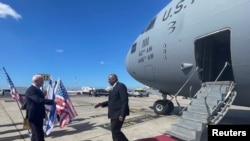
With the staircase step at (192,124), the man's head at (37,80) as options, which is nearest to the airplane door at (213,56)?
the staircase step at (192,124)

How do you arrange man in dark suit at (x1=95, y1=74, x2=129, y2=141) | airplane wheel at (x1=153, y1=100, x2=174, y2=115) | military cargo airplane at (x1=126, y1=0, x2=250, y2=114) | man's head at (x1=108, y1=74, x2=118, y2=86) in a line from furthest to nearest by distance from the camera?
airplane wheel at (x1=153, y1=100, x2=174, y2=115)
military cargo airplane at (x1=126, y1=0, x2=250, y2=114)
man's head at (x1=108, y1=74, x2=118, y2=86)
man in dark suit at (x1=95, y1=74, x2=129, y2=141)

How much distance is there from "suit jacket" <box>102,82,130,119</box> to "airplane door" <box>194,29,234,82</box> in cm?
363

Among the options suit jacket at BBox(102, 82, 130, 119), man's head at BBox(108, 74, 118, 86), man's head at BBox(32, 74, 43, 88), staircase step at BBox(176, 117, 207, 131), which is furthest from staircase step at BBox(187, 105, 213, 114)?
man's head at BBox(32, 74, 43, 88)

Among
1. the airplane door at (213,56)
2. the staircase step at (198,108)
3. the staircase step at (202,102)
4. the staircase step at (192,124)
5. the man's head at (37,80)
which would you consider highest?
the airplane door at (213,56)

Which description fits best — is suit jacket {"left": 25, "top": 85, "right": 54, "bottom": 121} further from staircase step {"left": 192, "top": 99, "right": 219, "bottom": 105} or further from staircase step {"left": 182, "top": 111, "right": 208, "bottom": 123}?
staircase step {"left": 192, "top": 99, "right": 219, "bottom": 105}

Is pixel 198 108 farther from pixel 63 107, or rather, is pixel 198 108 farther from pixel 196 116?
pixel 63 107

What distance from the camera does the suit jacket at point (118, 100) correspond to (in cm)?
618

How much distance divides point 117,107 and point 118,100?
19 cm

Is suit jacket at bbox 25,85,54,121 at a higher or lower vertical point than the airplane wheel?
higher

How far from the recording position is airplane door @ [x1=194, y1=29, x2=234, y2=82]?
28.8 ft

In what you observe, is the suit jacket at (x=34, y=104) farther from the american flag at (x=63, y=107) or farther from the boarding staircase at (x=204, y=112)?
the boarding staircase at (x=204, y=112)

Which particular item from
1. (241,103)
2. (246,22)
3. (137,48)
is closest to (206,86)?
(241,103)

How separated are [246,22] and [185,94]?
4542 mm

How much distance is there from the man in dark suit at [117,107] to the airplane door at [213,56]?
11.9 feet
